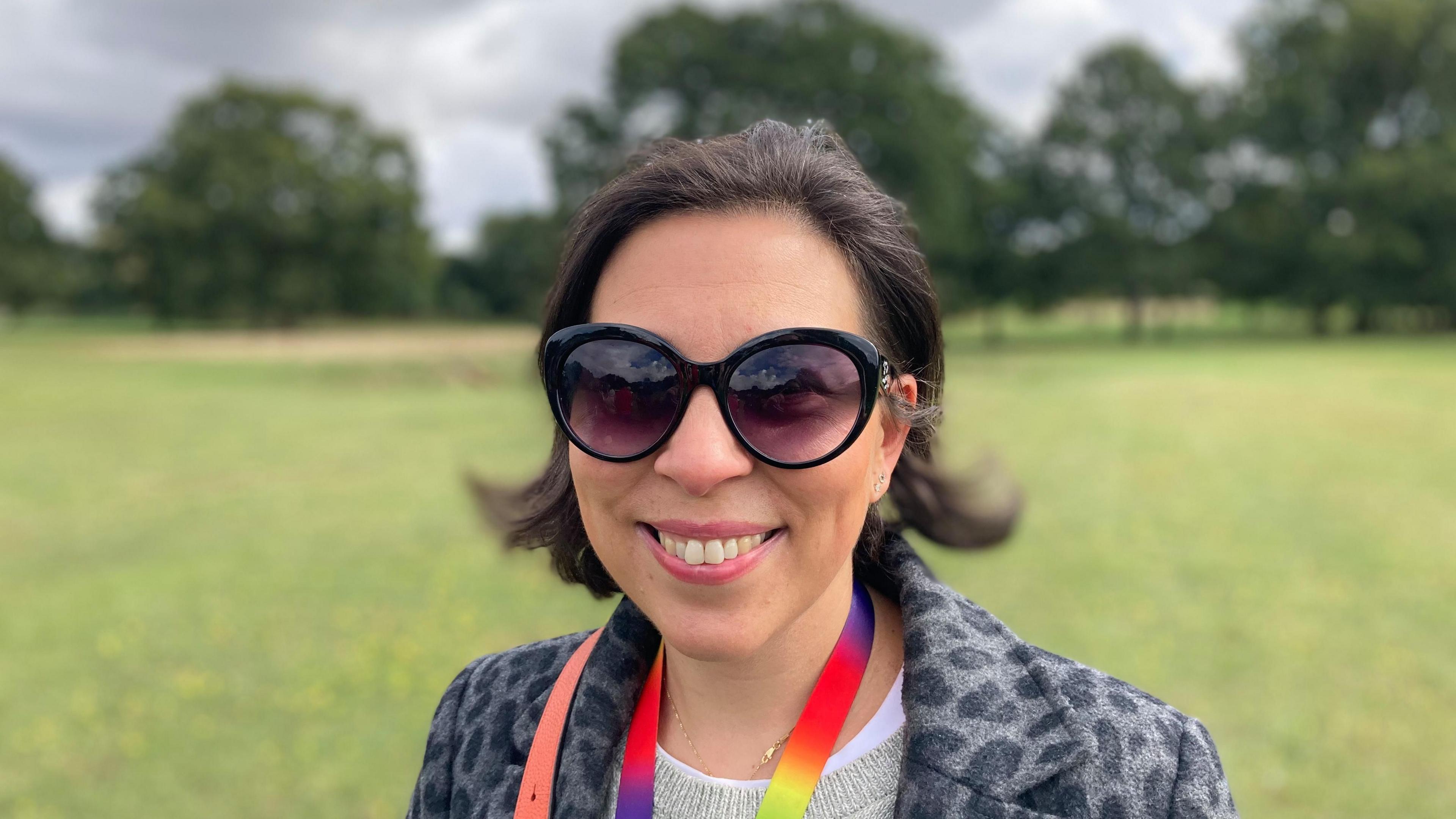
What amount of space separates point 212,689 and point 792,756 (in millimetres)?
5706

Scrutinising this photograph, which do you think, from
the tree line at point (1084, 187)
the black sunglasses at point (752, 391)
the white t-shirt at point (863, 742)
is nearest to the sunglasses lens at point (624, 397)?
the black sunglasses at point (752, 391)

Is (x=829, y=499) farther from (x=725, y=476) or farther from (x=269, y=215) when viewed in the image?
(x=269, y=215)

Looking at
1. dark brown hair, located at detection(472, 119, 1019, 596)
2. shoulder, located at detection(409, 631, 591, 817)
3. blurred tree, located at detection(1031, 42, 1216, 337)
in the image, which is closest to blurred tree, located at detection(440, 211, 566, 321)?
blurred tree, located at detection(1031, 42, 1216, 337)

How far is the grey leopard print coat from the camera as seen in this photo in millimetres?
1531

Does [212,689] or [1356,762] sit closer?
[1356,762]

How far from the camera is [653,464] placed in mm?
1647

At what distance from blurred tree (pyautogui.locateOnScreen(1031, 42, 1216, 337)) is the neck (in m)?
47.4

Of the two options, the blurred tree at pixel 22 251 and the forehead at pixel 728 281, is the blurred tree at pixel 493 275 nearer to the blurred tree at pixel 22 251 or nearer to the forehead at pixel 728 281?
the blurred tree at pixel 22 251

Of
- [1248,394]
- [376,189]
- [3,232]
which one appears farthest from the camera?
[3,232]

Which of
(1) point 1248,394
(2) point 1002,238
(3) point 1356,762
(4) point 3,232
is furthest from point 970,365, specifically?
(4) point 3,232

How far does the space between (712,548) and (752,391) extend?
0.87 feet

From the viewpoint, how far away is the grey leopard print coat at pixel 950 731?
1.53m

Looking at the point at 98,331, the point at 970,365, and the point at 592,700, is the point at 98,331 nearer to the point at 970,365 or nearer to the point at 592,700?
the point at 970,365

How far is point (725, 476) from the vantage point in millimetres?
1578
